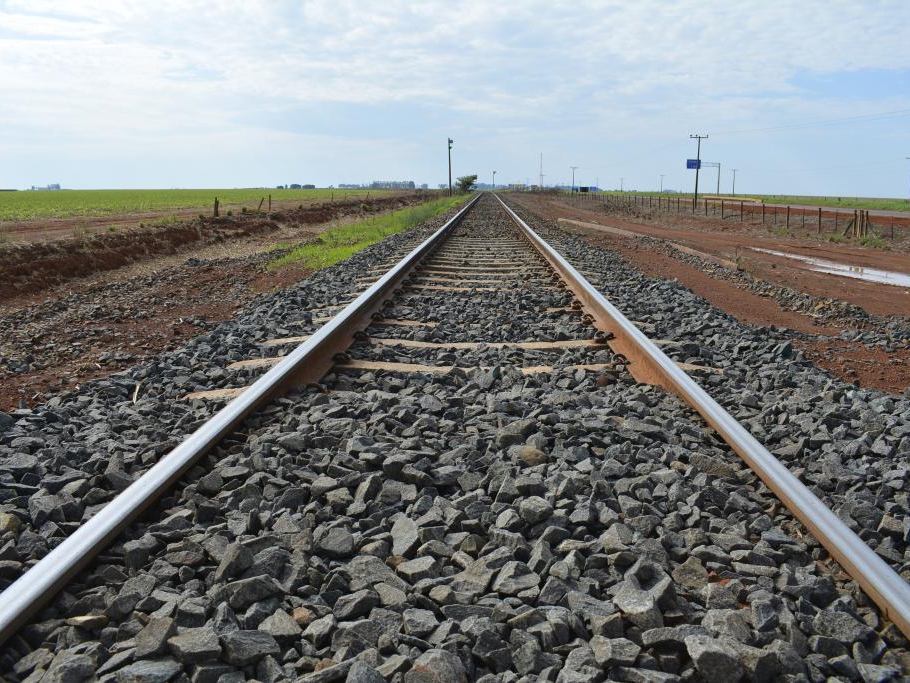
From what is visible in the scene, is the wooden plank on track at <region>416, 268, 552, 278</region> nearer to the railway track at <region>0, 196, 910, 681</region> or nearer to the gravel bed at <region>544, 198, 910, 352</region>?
the gravel bed at <region>544, 198, 910, 352</region>

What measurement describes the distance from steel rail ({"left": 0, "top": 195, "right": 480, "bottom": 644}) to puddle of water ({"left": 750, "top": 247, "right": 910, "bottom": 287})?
12122mm

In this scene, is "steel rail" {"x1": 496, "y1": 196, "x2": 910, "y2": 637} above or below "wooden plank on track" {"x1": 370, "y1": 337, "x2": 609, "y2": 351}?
below

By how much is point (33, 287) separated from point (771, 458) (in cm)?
1253

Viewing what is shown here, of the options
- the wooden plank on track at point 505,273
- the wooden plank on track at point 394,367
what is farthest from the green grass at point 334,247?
the wooden plank on track at point 394,367

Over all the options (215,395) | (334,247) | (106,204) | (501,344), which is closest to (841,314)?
(501,344)

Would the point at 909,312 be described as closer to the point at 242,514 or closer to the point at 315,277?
the point at 315,277

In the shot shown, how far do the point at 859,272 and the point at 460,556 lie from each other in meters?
15.6

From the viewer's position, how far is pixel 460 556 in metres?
2.40

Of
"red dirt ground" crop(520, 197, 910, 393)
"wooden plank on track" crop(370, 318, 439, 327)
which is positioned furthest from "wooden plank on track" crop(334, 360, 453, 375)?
"red dirt ground" crop(520, 197, 910, 393)

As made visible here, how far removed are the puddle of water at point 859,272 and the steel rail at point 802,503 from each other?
431 inches

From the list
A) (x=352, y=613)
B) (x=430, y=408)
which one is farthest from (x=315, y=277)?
(x=352, y=613)

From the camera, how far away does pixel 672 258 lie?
14.5 meters

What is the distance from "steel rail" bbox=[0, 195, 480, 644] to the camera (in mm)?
2082

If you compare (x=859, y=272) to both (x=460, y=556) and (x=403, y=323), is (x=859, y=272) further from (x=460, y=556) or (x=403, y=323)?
(x=460, y=556)
